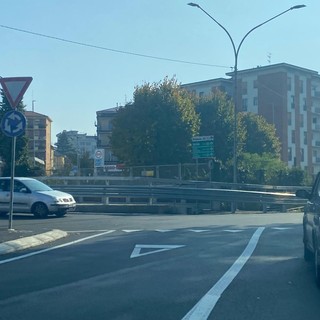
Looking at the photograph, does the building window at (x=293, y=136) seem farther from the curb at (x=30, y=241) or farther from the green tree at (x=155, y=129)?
the curb at (x=30, y=241)

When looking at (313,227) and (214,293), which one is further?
(313,227)

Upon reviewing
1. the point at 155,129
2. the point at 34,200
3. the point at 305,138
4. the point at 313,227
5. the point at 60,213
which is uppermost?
the point at 305,138

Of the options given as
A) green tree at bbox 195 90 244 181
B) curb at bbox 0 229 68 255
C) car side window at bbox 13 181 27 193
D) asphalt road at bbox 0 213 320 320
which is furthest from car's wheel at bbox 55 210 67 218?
green tree at bbox 195 90 244 181

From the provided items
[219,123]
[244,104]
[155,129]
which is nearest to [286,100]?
[244,104]

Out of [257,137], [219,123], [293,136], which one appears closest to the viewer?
[219,123]

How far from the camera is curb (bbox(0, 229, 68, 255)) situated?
13.2 m

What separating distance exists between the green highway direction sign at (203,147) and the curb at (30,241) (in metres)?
26.0

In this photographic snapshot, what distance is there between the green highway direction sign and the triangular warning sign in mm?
26857

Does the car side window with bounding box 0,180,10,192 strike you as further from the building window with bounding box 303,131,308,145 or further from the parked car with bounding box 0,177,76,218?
the building window with bounding box 303,131,308,145

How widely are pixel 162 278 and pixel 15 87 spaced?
740 centimetres

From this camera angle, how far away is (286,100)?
254 ft

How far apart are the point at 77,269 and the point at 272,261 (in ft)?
10.7

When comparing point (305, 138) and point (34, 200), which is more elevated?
point (305, 138)

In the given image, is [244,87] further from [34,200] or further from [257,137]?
[34,200]
